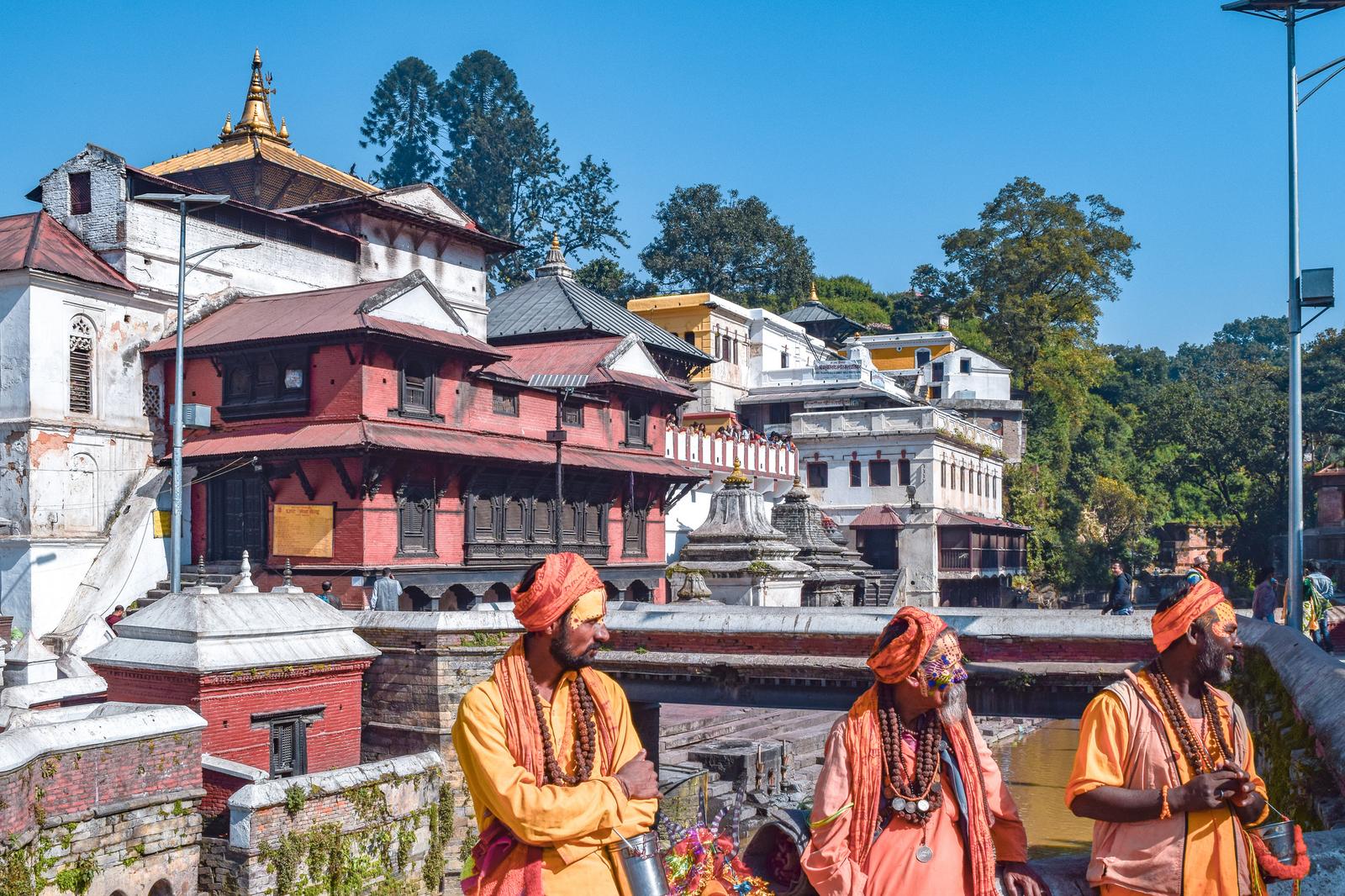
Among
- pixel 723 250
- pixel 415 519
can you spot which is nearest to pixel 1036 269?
pixel 723 250

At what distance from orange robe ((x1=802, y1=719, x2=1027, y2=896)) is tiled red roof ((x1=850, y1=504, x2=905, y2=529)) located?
42.6 meters

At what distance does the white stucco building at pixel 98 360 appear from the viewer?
81.9ft

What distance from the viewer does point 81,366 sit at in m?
26.0

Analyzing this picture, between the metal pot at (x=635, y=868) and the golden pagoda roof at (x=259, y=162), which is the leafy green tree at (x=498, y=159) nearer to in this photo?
the golden pagoda roof at (x=259, y=162)

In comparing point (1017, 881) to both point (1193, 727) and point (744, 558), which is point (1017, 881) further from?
point (744, 558)

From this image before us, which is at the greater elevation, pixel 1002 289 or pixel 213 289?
pixel 1002 289

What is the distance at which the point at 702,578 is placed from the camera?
86.1 ft

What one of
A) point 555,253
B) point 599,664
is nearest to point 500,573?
point 599,664

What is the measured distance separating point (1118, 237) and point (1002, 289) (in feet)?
21.3

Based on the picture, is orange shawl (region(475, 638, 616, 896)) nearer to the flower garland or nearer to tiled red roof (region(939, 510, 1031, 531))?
the flower garland

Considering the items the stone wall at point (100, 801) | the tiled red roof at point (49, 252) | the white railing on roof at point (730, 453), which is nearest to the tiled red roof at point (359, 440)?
the tiled red roof at point (49, 252)

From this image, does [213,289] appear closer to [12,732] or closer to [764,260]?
[12,732]

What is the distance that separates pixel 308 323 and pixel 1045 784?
17.8m

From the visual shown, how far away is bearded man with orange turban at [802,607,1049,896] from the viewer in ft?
16.3
